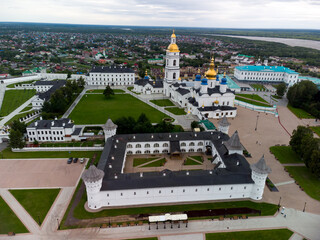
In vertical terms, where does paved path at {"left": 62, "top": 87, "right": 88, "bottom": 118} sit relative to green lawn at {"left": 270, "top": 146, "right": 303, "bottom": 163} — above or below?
above

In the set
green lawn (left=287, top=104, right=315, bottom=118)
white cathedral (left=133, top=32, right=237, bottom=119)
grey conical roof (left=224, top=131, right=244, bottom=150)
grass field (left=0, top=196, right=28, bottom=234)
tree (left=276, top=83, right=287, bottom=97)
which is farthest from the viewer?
tree (left=276, top=83, right=287, bottom=97)

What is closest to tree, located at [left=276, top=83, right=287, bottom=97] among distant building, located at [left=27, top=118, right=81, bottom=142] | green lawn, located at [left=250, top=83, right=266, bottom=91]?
green lawn, located at [left=250, top=83, right=266, bottom=91]

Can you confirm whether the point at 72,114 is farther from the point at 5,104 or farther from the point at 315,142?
the point at 315,142

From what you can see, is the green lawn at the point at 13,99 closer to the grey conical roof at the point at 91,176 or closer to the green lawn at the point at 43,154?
the green lawn at the point at 43,154

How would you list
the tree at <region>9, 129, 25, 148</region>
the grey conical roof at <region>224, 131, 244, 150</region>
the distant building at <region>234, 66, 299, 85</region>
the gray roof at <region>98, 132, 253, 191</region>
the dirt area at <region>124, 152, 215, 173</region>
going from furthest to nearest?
1. the distant building at <region>234, 66, 299, 85</region>
2. the tree at <region>9, 129, 25, 148</region>
3. the dirt area at <region>124, 152, 215, 173</region>
4. the grey conical roof at <region>224, 131, 244, 150</region>
5. the gray roof at <region>98, 132, 253, 191</region>

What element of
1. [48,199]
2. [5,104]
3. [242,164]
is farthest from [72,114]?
[242,164]

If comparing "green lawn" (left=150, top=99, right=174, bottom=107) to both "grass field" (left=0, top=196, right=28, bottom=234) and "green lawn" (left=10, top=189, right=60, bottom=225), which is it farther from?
"grass field" (left=0, top=196, right=28, bottom=234)

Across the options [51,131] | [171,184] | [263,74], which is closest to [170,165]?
[171,184]
